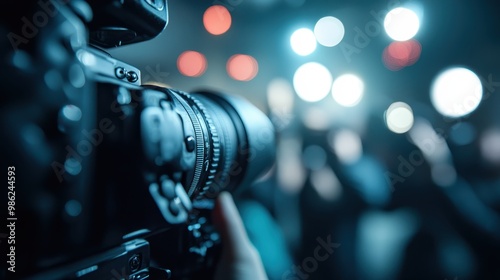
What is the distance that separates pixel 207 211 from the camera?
60cm

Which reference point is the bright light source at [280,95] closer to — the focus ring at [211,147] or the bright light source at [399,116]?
the bright light source at [399,116]

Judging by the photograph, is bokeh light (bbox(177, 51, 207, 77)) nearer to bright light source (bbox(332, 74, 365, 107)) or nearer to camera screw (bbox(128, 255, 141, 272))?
camera screw (bbox(128, 255, 141, 272))

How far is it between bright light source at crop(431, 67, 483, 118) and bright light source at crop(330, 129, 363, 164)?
25.8 inches

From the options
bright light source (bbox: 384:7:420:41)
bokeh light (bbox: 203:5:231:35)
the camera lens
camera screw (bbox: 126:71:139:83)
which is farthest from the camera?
bright light source (bbox: 384:7:420:41)

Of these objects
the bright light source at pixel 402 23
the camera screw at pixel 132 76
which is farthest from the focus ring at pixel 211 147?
the bright light source at pixel 402 23

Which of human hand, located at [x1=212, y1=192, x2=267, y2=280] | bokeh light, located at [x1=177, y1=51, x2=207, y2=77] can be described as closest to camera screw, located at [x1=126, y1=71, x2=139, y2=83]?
human hand, located at [x1=212, y1=192, x2=267, y2=280]

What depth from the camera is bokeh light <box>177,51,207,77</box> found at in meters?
1.47

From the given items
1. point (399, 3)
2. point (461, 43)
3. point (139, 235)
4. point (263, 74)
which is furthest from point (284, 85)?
point (139, 235)

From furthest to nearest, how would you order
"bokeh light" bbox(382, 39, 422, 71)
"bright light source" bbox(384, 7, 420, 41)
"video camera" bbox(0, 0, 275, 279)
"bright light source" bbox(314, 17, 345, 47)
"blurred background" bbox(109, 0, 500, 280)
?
"bright light source" bbox(314, 17, 345, 47), "bokeh light" bbox(382, 39, 422, 71), "bright light source" bbox(384, 7, 420, 41), "blurred background" bbox(109, 0, 500, 280), "video camera" bbox(0, 0, 275, 279)

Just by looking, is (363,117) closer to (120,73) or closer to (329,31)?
(329,31)

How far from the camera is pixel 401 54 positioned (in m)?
2.64

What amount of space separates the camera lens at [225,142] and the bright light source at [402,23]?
81.6 inches

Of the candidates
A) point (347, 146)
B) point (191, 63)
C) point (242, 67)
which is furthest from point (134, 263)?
point (242, 67)

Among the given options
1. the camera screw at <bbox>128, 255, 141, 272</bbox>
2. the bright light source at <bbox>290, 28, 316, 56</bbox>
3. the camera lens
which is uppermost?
the bright light source at <bbox>290, 28, 316, 56</bbox>
